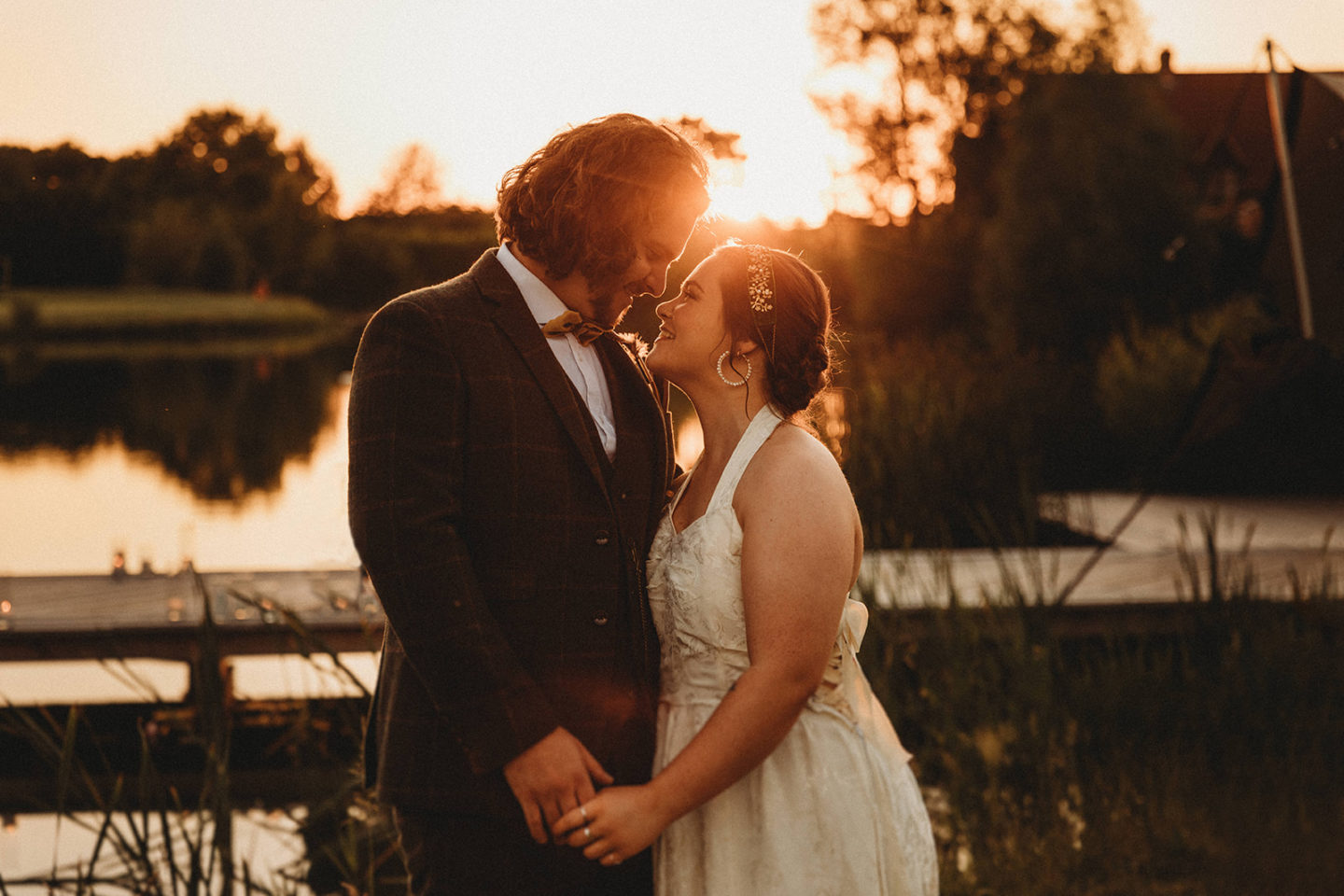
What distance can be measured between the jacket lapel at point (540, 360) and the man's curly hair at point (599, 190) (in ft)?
0.32

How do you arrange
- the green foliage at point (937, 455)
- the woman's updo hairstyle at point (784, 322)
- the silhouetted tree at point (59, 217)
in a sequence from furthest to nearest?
the green foliage at point (937, 455) → the silhouetted tree at point (59, 217) → the woman's updo hairstyle at point (784, 322)

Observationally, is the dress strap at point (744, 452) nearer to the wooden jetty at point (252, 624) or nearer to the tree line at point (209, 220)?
the tree line at point (209, 220)

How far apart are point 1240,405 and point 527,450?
442cm

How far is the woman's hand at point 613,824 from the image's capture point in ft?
5.19

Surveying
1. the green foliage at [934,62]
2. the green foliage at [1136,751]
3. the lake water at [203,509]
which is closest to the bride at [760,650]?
the lake water at [203,509]

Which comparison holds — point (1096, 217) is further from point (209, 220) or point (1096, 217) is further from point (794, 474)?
point (794, 474)

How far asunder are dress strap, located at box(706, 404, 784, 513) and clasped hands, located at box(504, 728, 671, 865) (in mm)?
461

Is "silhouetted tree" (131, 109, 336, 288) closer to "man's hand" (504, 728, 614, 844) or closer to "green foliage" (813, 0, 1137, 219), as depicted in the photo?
"man's hand" (504, 728, 614, 844)

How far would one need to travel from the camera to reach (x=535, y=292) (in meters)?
1.83

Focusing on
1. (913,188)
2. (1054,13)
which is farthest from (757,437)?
(1054,13)

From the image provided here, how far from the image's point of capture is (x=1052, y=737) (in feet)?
11.6

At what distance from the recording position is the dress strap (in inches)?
73.0

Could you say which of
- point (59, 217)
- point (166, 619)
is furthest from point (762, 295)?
point (166, 619)

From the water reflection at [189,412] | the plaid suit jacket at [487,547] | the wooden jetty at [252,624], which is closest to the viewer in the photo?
the plaid suit jacket at [487,547]
